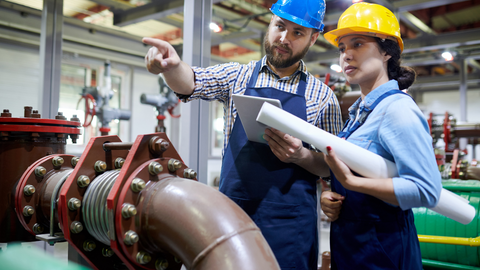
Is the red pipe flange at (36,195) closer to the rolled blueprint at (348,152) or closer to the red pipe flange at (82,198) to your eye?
the red pipe flange at (82,198)

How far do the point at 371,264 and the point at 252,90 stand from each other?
684mm

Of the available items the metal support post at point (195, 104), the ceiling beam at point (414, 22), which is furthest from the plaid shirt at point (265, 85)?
the ceiling beam at point (414, 22)

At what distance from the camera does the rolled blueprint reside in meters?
0.90

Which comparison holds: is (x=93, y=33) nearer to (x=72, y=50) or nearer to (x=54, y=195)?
(x=72, y=50)

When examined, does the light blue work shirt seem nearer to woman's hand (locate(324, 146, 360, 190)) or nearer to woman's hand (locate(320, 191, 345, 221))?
woman's hand (locate(324, 146, 360, 190))

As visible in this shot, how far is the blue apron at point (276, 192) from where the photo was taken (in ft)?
4.05

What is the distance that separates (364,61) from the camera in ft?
3.66

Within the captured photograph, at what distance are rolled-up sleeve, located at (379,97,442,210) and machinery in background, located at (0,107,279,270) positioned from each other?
41 cm

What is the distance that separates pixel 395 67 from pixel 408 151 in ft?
1.24

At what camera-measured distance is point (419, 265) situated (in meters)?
1.07

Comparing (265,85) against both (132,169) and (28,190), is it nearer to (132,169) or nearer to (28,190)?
(132,169)

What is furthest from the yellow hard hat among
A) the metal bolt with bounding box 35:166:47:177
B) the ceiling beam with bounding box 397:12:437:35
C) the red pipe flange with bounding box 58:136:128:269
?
the ceiling beam with bounding box 397:12:437:35

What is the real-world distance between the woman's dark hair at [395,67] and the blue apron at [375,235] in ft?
0.47

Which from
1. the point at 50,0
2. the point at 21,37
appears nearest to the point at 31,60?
the point at 21,37
